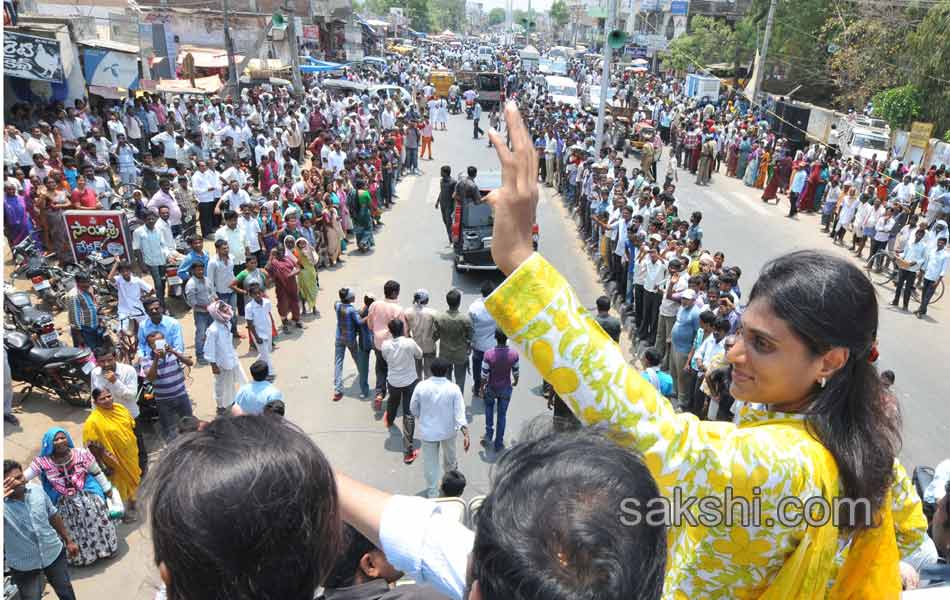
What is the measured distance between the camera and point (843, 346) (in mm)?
1157

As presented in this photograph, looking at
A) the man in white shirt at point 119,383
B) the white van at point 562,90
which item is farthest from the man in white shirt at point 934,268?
the white van at point 562,90

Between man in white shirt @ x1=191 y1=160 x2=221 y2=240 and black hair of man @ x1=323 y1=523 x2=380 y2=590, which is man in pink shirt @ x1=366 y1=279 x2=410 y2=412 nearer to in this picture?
black hair of man @ x1=323 y1=523 x2=380 y2=590

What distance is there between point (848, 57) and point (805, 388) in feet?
98.8

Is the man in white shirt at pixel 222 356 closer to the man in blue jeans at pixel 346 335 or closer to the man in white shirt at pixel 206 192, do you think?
the man in blue jeans at pixel 346 335

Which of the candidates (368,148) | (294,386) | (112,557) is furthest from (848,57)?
(112,557)

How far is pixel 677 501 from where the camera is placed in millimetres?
1113

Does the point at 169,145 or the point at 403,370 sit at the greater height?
the point at 169,145

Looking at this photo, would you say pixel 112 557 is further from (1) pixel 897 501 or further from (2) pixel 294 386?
(1) pixel 897 501

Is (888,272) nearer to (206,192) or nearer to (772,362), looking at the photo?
(206,192)

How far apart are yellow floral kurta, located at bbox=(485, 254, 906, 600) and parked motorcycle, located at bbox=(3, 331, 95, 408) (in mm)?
7348

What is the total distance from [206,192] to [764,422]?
12.7 m

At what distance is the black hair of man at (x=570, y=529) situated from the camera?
877mm

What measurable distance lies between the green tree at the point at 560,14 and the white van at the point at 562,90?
270 feet

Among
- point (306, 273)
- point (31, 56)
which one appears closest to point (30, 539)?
point (306, 273)
